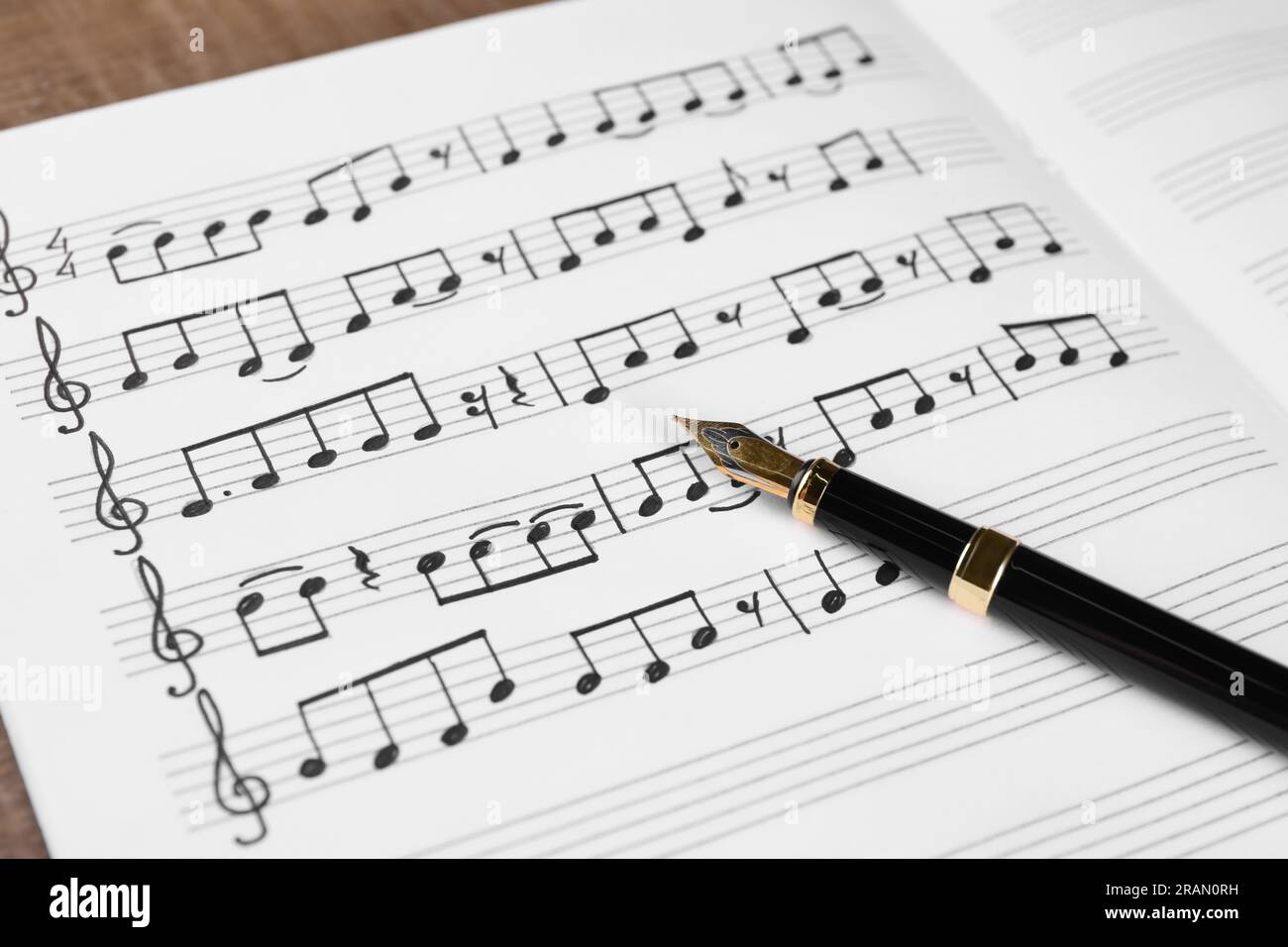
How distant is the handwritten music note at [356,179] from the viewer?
2.93 ft

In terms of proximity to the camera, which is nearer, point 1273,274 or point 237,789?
point 237,789

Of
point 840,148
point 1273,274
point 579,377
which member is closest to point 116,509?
point 579,377

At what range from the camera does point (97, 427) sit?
2.52 feet

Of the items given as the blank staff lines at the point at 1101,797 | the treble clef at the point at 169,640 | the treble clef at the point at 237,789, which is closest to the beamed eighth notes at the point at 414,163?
the treble clef at the point at 169,640

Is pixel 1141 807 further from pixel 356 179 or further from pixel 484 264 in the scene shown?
pixel 356 179

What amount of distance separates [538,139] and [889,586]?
0.46 metres

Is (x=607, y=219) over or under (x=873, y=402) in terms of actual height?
over

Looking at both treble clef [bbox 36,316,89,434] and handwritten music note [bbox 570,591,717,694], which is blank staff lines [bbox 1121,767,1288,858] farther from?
treble clef [bbox 36,316,89,434]

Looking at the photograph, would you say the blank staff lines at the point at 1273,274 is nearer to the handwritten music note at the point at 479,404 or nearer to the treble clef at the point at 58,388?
the handwritten music note at the point at 479,404

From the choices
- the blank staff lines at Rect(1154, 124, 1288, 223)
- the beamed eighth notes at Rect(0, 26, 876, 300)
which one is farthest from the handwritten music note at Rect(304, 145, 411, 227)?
the blank staff lines at Rect(1154, 124, 1288, 223)

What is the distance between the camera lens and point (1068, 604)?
2.26 feet

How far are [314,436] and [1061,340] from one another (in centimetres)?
53

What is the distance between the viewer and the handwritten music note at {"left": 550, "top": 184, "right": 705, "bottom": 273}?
0.89m
